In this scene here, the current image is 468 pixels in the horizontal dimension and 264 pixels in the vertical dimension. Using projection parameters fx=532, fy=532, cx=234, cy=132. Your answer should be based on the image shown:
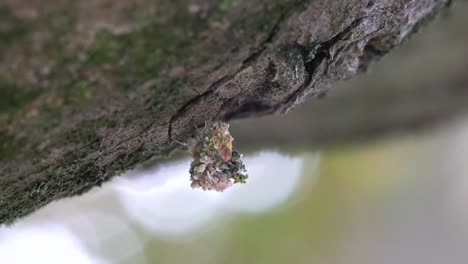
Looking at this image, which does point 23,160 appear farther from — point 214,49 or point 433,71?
point 433,71

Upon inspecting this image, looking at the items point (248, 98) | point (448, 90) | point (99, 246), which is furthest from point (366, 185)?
point (248, 98)

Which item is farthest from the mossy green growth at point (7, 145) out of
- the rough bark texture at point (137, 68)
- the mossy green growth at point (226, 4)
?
the mossy green growth at point (226, 4)

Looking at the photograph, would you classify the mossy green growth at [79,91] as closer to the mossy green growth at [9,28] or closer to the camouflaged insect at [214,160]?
the mossy green growth at [9,28]

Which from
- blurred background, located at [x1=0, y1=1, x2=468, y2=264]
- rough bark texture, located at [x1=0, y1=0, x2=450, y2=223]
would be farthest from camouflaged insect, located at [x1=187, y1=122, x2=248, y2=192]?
blurred background, located at [x1=0, y1=1, x2=468, y2=264]

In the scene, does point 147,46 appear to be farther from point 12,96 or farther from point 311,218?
point 311,218

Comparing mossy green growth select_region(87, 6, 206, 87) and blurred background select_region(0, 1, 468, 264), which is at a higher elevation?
blurred background select_region(0, 1, 468, 264)

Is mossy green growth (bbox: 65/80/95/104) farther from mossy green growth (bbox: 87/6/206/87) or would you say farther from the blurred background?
the blurred background

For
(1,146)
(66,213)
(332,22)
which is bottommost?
(1,146)

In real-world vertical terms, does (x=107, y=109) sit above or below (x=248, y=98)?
below
